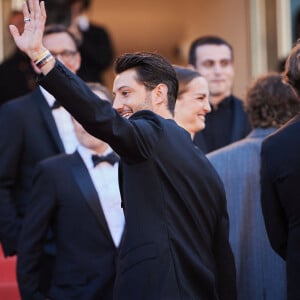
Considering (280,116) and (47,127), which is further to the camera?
(47,127)

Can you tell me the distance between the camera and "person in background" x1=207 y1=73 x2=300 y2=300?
16.8 ft

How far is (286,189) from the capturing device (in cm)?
425

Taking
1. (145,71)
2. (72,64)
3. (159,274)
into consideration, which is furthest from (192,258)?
(72,64)

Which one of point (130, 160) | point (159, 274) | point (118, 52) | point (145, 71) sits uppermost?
point (145, 71)

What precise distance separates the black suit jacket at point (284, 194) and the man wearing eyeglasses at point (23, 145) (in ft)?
5.12

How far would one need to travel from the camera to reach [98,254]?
202 inches

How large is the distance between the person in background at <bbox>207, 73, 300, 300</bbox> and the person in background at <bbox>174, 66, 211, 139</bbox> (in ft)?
0.81

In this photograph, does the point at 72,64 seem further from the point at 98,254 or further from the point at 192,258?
the point at 192,258

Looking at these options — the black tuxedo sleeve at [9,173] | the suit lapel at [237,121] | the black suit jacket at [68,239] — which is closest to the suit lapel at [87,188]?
the black suit jacket at [68,239]

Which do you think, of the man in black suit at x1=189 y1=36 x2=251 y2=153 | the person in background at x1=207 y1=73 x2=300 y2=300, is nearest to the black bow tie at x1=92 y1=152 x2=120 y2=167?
the person in background at x1=207 y1=73 x2=300 y2=300

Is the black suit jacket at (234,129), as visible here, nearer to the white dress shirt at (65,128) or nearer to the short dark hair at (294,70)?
the white dress shirt at (65,128)

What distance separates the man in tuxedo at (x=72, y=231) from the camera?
201 inches

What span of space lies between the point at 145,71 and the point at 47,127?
6.64 feet

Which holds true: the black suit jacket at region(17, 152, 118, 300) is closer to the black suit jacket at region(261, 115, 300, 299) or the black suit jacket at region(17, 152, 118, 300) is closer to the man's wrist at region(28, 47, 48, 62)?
the black suit jacket at region(261, 115, 300, 299)
